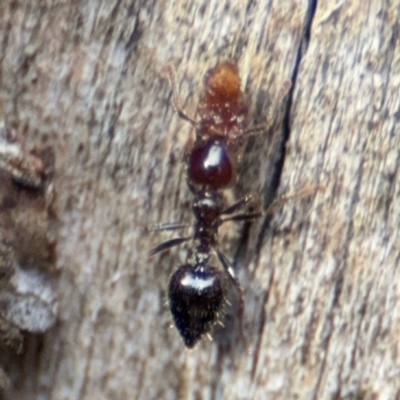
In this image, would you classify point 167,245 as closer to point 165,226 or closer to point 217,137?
point 165,226

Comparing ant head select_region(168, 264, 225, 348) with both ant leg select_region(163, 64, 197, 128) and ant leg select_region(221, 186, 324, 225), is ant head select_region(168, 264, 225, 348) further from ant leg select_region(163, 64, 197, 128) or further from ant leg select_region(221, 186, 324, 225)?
ant leg select_region(163, 64, 197, 128)

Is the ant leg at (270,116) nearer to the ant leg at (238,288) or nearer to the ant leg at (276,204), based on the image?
the ant leg at (276,204)

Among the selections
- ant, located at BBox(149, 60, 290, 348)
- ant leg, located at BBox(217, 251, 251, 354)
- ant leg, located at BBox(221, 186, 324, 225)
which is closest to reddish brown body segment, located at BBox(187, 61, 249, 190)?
ant, located at BBox(149, 60, 290, 348)

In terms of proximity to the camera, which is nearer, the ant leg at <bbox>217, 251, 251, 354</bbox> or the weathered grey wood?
the weathered grey wood

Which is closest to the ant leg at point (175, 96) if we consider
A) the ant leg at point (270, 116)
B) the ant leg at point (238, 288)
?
the ant leg at point (270, 116)

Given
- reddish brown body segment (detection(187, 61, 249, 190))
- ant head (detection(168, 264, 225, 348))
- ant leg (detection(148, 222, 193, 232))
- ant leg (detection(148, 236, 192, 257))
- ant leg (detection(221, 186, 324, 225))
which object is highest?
reddish brown body segment (detection(187, 61, 249, 190))

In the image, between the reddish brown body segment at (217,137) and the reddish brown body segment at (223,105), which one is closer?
the reddish brown body segment at (223,105)

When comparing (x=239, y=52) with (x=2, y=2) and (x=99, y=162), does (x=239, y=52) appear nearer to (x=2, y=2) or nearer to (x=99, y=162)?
(x=99, y=162)
